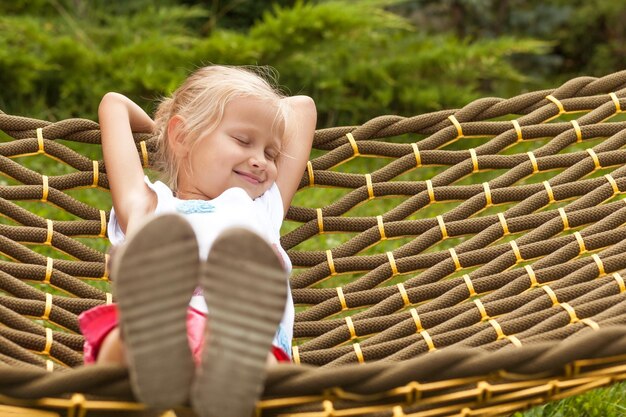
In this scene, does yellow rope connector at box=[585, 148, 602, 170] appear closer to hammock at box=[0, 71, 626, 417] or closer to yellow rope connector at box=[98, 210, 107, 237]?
hammock at box=[0, 71, 626, 417]

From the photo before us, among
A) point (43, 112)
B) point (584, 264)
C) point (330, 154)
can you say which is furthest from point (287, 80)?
point (584, 264)

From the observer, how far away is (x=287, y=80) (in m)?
5.09

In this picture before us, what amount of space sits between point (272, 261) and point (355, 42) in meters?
3.90

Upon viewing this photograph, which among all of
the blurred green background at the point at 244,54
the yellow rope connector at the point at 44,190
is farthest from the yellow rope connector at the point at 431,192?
the blurred green background at the point at 244,54

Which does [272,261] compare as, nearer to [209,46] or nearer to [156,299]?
[156,299]

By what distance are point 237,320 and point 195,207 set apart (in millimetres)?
783

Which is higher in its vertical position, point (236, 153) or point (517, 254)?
point (236, 153)

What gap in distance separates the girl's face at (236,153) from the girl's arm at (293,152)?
0.35 feet

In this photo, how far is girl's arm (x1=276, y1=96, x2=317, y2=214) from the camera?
244 cm

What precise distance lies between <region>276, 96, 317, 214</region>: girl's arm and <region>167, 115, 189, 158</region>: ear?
9.2 inches

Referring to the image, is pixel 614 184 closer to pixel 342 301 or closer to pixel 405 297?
pixel 405 297

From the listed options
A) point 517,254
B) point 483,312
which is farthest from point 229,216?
point 517,254

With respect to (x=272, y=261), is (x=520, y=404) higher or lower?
lower

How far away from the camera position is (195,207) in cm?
221
